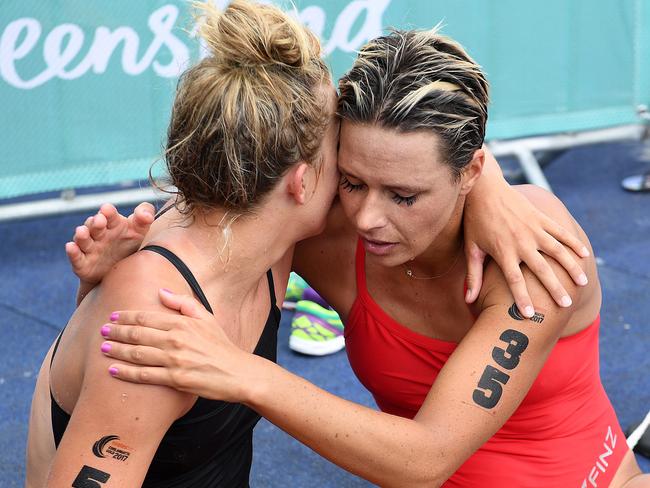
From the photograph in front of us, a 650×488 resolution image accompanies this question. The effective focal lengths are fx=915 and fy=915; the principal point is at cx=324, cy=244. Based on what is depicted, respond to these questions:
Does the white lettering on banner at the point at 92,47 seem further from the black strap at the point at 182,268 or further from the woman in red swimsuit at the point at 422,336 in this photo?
the black strap at the point at 182,268

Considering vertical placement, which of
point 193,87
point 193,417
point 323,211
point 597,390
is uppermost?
point 193,87

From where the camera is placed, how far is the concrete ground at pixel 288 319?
3.29 meters

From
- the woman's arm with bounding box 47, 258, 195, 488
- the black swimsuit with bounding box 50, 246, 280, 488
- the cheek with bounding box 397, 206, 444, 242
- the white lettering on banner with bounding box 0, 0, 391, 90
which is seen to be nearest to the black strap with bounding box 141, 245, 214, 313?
the black swimsuit with bounding box 50, 246, 280, 488

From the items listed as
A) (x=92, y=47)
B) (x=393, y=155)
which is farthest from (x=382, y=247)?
(x=92, y=47)

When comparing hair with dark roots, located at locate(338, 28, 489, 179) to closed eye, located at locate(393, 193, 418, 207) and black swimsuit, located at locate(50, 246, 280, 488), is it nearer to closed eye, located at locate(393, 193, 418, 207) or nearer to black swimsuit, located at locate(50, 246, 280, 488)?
closed eye, located at locate(393, 193, 418, 207)

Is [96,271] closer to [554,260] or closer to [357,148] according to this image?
[357,148]

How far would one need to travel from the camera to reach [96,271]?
1971 mm

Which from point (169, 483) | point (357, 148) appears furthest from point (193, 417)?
point (357, 148)

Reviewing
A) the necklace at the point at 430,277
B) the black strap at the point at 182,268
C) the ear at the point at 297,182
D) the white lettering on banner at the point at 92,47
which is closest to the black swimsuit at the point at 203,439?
the black strap at the point at 182,268

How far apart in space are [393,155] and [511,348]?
0.55 metres

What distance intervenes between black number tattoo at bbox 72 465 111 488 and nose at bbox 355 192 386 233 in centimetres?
78

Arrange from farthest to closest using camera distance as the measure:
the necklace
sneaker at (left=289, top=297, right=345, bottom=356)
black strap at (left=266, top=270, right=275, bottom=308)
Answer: sneaker at (left=289, top=297, right=345, bottom=356), the necklace, black strap at (left=266, top=270, right=275, bottom=308)

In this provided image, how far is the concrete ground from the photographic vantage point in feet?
10.8

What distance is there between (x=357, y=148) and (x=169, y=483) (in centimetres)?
89
